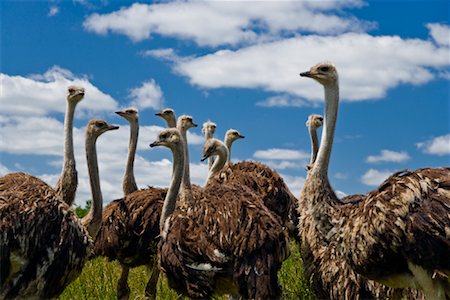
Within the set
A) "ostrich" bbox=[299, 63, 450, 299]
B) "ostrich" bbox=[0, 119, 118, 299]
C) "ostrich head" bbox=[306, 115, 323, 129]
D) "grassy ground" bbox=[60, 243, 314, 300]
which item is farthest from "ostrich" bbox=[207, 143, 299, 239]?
"ostrich head" bbox=[306, 115, 323, 129]

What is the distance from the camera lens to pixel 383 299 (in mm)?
6887

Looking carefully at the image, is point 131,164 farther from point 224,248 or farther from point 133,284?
point 224,248

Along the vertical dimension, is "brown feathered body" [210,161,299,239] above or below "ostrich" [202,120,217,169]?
below

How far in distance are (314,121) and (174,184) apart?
495 centimetres

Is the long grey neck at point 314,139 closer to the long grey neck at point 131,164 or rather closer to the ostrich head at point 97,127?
the long grey neck at point 131,164

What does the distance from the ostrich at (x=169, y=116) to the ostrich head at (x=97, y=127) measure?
284 cm

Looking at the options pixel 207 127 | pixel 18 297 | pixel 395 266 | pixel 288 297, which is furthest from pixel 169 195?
pixel 207 127

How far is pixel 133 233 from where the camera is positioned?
9.15 meters

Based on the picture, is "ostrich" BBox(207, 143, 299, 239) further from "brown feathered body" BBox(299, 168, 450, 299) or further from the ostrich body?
the ostrich body

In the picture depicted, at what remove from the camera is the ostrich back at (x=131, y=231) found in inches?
360

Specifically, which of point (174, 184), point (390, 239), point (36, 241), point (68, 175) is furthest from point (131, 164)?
point (390, 239)

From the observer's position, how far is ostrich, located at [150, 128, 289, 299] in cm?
648

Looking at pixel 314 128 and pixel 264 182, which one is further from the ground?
pixel 314 128

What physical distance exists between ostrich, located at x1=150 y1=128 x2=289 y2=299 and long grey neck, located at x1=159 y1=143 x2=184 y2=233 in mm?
1060
